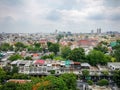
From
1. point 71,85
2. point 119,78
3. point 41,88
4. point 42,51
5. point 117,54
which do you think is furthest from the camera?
point 42,51

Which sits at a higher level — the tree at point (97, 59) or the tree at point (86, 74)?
the tree at point (97, 59)

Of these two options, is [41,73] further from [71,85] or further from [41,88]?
[41,88]

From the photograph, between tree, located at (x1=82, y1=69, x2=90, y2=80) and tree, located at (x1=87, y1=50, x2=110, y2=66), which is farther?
tree, located at (x1=87, y1=50, x2=110, y2=66)

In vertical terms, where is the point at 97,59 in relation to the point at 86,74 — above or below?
above

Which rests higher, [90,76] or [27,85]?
[27,85]

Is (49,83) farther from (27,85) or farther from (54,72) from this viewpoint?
(54,72)

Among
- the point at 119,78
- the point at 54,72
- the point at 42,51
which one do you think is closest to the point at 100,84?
the point at 119,78

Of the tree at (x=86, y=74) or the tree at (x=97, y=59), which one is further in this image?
the tree at (x=97, y=59)

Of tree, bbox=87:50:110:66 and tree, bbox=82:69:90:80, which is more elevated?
tree, bbox=87:50:110:66

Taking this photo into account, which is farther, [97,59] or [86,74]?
[97,59]

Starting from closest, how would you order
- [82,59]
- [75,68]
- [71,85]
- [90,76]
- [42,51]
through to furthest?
[71,85]
[90,76]
[75,68]
[82,59]
[42,51]

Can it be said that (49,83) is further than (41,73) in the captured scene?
No
